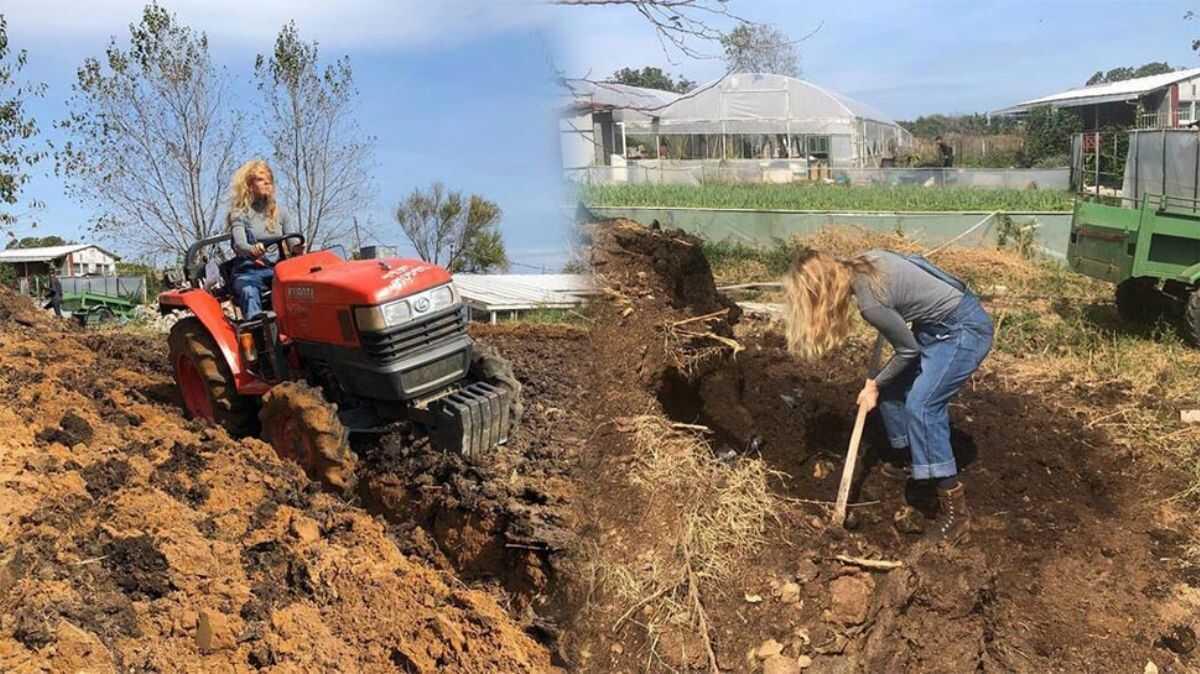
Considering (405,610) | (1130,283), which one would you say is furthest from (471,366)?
(1130,283)

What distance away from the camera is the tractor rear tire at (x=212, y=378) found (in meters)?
5.64

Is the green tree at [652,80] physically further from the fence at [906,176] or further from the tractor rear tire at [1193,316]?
the fence at [906,176]

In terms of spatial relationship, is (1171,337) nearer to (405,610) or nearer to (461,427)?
(461,427)

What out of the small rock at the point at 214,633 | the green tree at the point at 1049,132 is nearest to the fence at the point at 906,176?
the green tree at the point at 1049,132

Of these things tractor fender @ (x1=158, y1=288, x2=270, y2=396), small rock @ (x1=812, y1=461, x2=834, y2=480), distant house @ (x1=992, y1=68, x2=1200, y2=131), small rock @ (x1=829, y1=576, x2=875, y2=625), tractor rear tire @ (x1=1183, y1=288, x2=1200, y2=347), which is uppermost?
distant house @ (x1=992, y1=68, x2=1200, y2=131)

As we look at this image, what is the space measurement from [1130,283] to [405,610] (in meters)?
7.61

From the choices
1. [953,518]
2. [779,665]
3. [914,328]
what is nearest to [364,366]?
[779,665]

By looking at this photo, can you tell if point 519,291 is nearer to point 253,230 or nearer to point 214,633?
point 253,230

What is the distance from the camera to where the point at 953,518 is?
14.0 feet

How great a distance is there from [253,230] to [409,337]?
146 centimetres

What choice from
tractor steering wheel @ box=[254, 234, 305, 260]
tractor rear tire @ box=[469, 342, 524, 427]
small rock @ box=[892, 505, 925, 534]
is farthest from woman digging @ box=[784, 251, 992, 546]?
tractor steering wheel @ box=[254, 234, 305, 260]

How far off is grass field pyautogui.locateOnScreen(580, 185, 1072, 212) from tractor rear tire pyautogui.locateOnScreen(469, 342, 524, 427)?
40.7 inches

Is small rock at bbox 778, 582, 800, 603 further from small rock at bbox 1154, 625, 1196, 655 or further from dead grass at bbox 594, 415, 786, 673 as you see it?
small rock at bbox 1154, 625, 1196, 655

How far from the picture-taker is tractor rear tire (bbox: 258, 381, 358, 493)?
4.58 m
